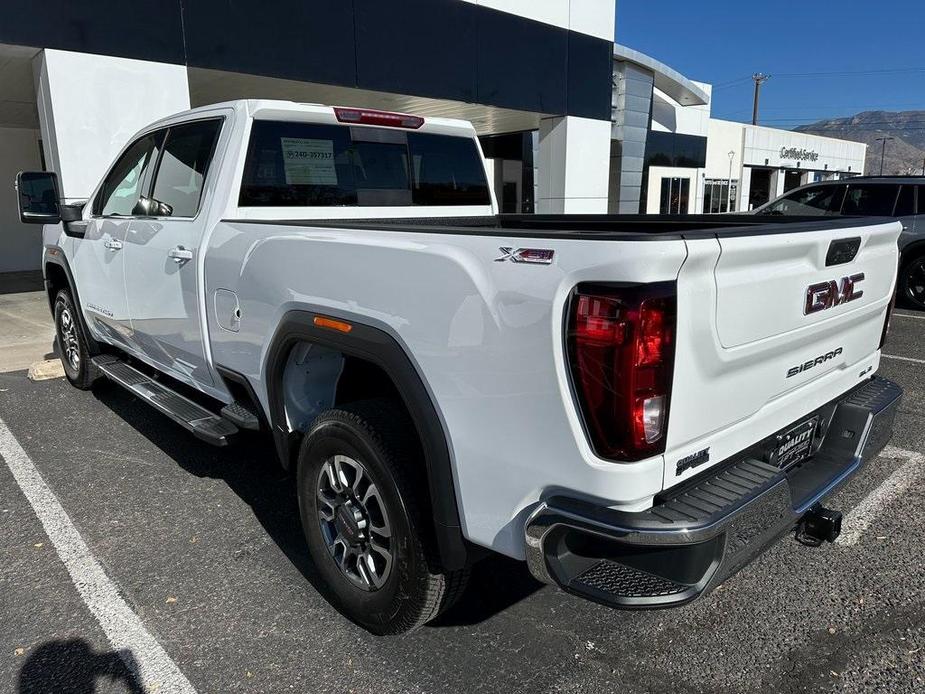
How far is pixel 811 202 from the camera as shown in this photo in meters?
11.1

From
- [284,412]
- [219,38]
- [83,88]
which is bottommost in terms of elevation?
[284,412]

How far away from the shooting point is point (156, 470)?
14.1 ft

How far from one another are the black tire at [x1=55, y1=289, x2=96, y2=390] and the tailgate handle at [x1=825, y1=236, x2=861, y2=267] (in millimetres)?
5186

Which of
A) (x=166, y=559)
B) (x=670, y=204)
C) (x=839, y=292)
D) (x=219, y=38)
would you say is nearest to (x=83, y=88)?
(x=219, y=38)

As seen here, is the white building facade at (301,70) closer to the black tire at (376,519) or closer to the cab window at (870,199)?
the cab window at (870,199)

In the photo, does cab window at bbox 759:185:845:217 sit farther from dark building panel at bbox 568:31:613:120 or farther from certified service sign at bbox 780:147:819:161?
certified service sign at bbox 780:147:819:161

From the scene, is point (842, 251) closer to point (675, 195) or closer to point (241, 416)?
point (241, 416)

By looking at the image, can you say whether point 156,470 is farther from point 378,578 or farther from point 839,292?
point 839,292

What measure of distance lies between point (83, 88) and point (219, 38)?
1.96 meters

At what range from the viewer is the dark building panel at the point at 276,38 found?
8.94 metres

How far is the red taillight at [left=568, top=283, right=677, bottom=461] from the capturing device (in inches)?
69.7

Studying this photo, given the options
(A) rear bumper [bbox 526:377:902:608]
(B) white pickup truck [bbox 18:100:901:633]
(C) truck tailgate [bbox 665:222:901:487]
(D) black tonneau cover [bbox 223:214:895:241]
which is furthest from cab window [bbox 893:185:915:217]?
(A) rear bumper [bbox 526:377:902:608]

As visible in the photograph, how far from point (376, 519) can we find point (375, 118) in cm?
252

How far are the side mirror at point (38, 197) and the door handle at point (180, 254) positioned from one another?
2160 millimetres
